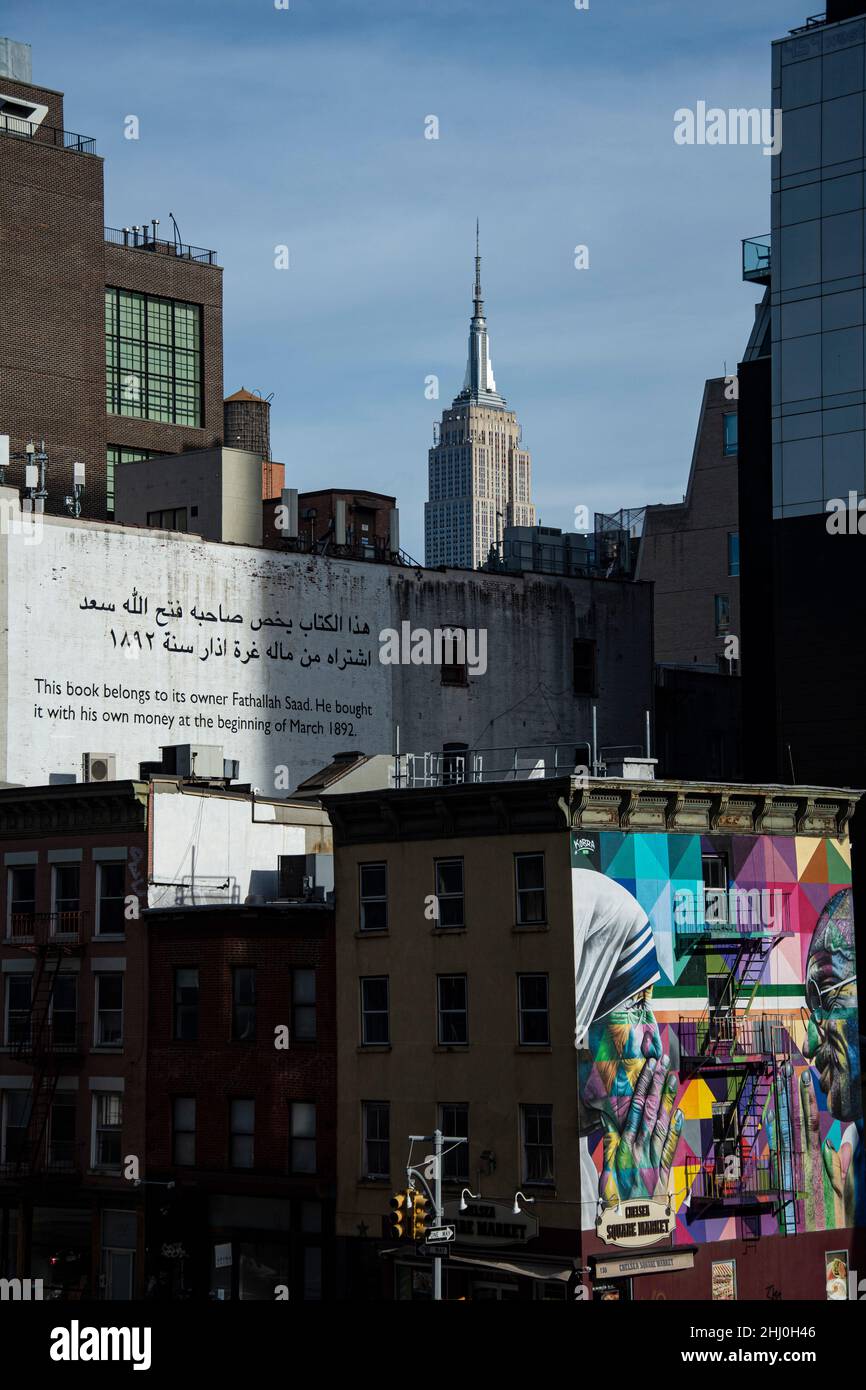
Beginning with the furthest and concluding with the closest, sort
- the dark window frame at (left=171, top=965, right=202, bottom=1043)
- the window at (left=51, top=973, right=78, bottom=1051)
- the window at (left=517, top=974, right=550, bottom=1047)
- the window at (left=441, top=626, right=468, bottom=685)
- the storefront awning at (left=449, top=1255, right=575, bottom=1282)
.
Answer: the window at (left=441, top=626, right=468, bottom=685) < the window at (left=51, top=973, right=78, bottom=1051) < the dark window frame at (left=171, top=965, right=202, bottom=1043) < the window at (left=517, top=974, right=550, bottom=1047) < the storefront awning at (left=449, top=1255, right=575, bottom=1282)

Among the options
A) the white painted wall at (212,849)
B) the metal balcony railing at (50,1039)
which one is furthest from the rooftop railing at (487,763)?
the metal balcony railing at (50,1039)

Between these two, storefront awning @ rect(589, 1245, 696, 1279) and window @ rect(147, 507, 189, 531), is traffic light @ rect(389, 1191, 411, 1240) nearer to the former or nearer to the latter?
storefront awning @ rect(589, 1245, 696, 1279)

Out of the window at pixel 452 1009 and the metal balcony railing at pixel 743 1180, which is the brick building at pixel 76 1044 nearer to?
the window at pixel 452 1009

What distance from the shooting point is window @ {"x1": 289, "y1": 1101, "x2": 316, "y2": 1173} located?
5659 cm

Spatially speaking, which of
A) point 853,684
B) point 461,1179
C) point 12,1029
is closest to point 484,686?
point 853,684

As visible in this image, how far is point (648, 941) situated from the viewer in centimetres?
5375

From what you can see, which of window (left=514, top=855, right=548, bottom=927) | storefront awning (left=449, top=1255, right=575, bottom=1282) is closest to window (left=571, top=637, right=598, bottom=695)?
window (left=514, top=855, right=548, bottom=927)

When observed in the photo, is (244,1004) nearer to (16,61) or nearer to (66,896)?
(66,896)

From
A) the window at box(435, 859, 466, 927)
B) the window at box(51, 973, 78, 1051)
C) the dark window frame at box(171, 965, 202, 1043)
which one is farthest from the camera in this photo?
the window at box(51, 973, 78, 1051)

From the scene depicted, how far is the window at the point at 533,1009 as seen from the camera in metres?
52.8

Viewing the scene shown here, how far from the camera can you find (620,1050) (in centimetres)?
5266

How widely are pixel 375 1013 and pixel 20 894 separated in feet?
42.5

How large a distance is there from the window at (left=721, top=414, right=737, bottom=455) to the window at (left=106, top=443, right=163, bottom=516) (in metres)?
27.5
